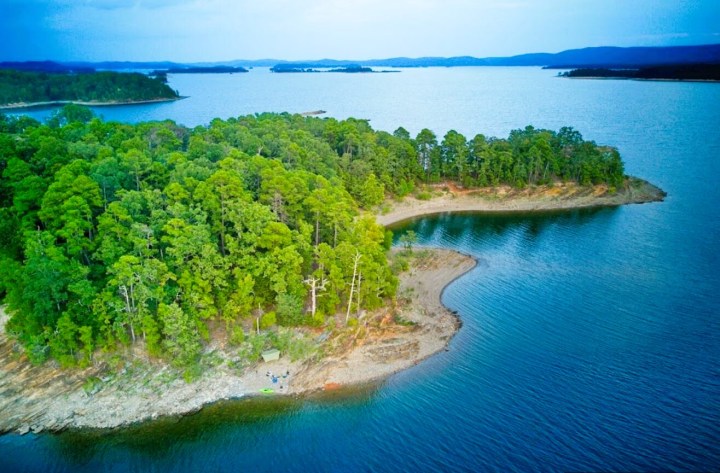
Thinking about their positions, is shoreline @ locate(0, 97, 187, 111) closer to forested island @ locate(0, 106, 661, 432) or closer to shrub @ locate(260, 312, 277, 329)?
forested island @ locate(0, 106, 661, 432)

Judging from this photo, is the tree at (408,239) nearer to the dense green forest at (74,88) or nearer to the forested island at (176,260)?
the forested island at (176,260)

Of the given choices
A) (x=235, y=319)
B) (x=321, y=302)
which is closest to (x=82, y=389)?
(x=235, y=319)

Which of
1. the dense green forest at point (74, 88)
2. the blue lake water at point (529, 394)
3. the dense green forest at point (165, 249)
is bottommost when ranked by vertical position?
the blue lake water at point (529, 394)

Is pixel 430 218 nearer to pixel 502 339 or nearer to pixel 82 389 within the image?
pixel 502 339

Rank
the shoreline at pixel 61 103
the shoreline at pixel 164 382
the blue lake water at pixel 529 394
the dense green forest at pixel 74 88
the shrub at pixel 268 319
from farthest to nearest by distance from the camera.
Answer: the dense green forest at pixel 74 88, the shoreline at pixel 61 103, the shrub at pixel 268 319, the shoreline at pixel 164 382, the blue lake water at pixel 529 394

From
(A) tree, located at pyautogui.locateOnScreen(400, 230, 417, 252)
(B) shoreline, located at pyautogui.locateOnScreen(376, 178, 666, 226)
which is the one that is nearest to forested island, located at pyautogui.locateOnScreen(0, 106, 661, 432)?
(A) tree, located at pyautogui.locateOnScreen(400, 230, 417, 252)

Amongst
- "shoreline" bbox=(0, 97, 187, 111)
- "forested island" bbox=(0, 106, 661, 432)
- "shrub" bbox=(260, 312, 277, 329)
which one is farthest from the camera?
"shoreline" bbox=(0, 97, 187, 111)

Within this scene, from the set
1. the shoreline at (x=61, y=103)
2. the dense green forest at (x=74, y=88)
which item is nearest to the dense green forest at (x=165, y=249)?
the shoreline at (x=61, y=103)
